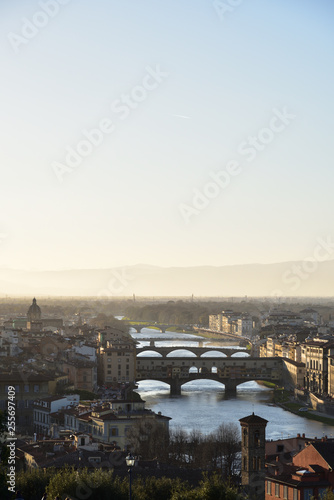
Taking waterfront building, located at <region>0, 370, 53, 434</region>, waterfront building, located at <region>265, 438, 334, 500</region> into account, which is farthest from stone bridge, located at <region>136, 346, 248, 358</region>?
waterfront building, located at <region>265, 438, 334, 500</region>

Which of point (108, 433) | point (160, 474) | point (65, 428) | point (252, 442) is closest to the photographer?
point (160, 474)

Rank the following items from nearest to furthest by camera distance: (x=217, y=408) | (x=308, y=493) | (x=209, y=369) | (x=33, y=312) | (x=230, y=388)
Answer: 1. (x=308, y=493)
2. (x=217, y=408)
3. (x=230, y=388)
4. (x=209, y=369)
5. (x=33, y=312)

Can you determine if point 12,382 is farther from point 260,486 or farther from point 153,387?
point 153,387

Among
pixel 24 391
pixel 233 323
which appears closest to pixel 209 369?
pixel 24 391

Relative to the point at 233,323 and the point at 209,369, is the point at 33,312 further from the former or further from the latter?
the point at 233,323

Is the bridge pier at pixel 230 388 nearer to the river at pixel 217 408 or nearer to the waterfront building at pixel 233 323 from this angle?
the river at pixel 217 408

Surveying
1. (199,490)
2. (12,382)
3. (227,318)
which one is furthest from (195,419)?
(227,318)
